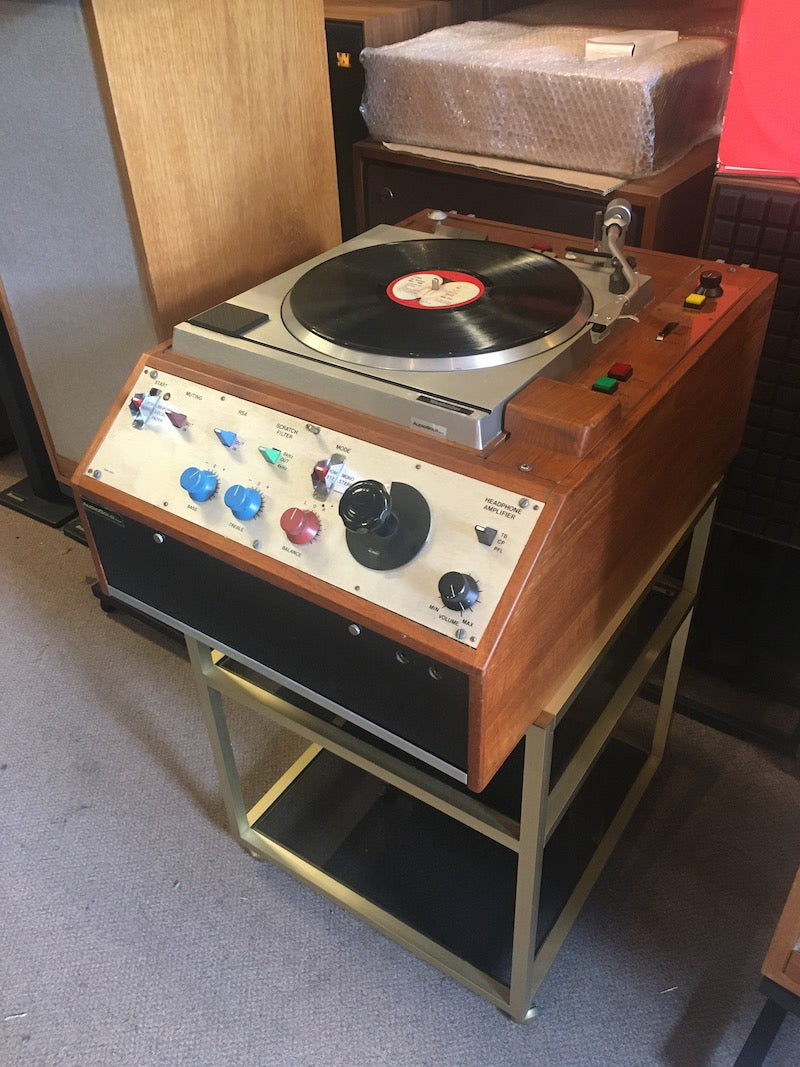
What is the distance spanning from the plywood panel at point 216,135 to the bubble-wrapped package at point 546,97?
30 cm

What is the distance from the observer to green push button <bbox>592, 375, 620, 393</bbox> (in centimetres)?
83

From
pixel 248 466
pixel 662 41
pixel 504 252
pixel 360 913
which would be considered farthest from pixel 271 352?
pixel 662 41

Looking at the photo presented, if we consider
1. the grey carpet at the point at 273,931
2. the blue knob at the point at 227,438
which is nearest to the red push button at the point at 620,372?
the blue knob at the point at 227,438

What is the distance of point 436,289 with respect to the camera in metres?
0.96

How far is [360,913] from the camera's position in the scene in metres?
1.26

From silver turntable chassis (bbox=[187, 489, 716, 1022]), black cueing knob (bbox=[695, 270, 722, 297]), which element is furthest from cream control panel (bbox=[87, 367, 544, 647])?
black cueing knob (bbox=[695, 270, 722, 297])

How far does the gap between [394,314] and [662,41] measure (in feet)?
2.82

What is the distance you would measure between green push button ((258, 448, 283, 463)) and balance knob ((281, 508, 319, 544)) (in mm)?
63

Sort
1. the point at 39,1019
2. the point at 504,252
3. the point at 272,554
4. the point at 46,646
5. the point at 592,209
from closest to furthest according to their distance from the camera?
the point at 272,554, the point at 504,252, the point at 39,1019, the point at 592,209, the point at 46,646

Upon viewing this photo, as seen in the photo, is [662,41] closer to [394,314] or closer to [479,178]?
[479,178]

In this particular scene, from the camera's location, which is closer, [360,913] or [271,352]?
[271,352]

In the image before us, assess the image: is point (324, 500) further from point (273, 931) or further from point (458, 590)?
point (273, 931)

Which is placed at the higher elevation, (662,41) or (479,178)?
(662,41)

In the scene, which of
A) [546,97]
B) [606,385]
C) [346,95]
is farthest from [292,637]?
[346,95]
